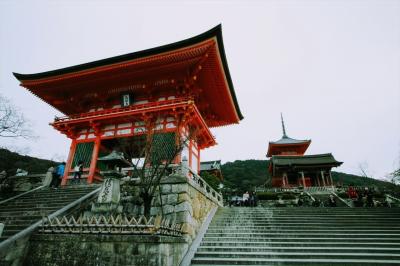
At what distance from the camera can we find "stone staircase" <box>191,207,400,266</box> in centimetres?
741

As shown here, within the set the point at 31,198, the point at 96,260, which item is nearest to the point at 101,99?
the point at 31,198

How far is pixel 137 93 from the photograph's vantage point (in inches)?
619

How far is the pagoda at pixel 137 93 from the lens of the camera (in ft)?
43.2

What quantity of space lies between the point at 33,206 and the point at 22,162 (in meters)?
35.6

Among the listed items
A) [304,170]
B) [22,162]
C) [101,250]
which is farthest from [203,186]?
[22,162]

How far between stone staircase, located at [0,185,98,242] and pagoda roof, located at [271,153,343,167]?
98.9 ft

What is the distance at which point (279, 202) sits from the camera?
2138 centimetres

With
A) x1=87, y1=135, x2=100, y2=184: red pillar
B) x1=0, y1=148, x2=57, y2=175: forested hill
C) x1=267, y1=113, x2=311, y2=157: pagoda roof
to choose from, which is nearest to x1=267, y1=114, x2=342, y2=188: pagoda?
x1=267, y1=113, x2=311, y2=157: pagoda roof

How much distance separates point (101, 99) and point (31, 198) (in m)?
7.39

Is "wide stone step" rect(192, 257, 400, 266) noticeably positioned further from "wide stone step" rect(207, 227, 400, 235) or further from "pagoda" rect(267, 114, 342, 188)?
"pagoda" rect(267, 114, 342, 188)

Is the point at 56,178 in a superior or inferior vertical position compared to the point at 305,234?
superior

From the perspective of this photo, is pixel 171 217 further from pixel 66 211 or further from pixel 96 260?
pixel 66 211

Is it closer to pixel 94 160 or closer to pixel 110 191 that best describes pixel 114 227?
pixel 110 191

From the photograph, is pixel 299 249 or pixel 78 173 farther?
pixel 78 173
